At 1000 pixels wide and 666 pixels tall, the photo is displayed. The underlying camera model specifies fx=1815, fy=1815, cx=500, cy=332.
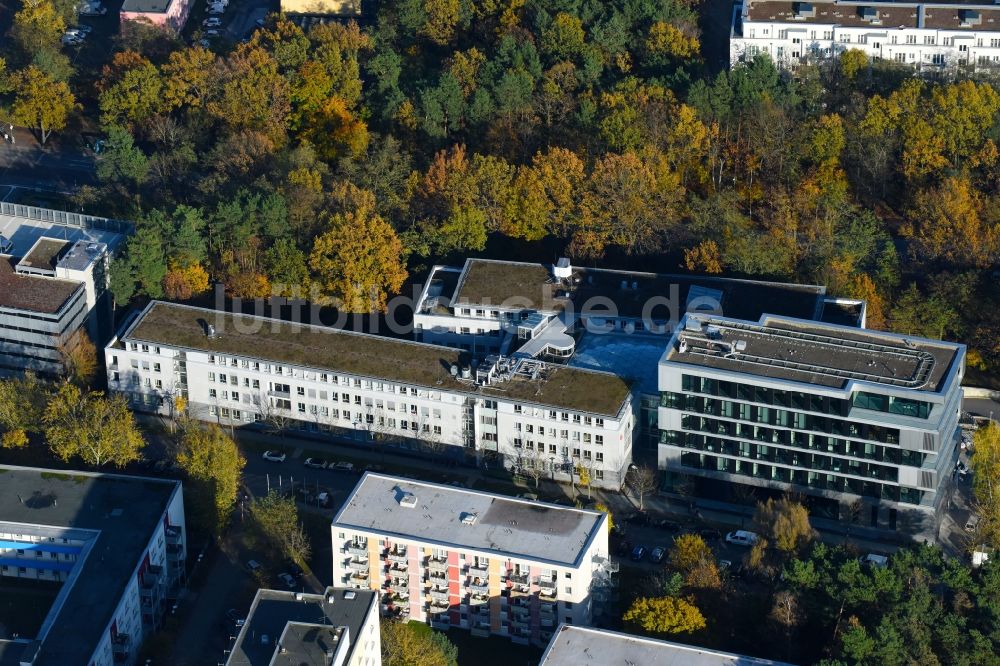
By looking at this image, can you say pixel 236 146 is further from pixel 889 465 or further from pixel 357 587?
pixel 889 465

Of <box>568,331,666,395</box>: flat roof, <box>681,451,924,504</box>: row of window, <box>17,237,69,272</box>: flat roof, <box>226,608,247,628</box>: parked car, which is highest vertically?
<box>17,237,69,272</box>: flat roof

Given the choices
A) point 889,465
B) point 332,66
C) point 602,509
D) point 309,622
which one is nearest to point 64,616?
point 309,622

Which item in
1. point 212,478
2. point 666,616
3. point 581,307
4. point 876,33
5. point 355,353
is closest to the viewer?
point 666,616

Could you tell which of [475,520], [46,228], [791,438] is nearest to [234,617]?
[475,520]

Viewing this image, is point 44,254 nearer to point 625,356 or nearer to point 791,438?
point 625,356

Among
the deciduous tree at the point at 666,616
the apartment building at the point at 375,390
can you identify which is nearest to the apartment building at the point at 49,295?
the apartment building at the point at 375,390

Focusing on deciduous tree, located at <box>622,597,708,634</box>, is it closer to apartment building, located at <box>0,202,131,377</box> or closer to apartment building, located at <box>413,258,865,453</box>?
apartment building, located at <box>413,258,865,453</box>

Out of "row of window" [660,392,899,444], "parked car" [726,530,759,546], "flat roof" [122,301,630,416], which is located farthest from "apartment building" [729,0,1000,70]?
"parked car" [726,530,759,546]
